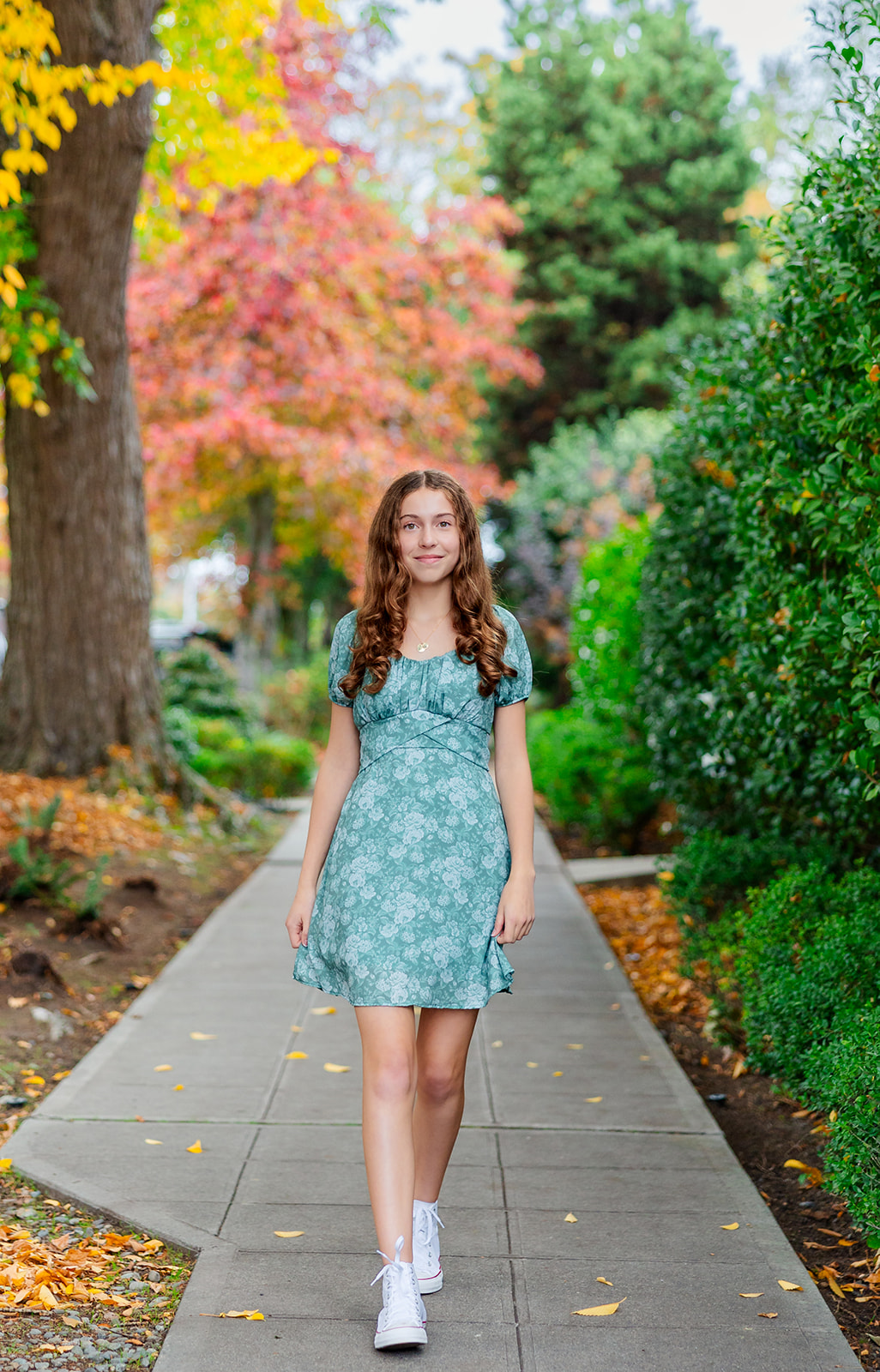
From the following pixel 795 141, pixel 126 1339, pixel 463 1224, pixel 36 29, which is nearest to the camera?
pixel 126 1339

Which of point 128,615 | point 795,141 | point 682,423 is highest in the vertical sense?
point 795,141

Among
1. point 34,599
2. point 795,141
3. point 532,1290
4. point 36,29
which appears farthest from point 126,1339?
point 34,599

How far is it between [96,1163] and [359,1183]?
770 mm

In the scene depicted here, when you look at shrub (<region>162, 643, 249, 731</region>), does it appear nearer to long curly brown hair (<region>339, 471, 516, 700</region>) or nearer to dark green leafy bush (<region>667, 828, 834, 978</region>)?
dark green leafy bush (<region>667, 828, 834, 978</region>)

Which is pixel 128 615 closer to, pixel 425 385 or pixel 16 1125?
pixel 16 1125

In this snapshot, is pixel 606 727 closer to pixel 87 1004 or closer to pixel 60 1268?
pixel 87 1004

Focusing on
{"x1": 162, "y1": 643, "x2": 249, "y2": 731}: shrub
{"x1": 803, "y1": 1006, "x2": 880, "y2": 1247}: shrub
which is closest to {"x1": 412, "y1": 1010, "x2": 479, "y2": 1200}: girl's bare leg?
{"x1": 803, "y1": 1006, "x2": 880, "y2": 1247}: shrub

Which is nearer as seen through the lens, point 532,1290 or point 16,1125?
point 532,1290

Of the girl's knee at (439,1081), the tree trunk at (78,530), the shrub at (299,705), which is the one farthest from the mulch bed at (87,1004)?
the shrub at (299,705)

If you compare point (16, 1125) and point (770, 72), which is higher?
point (770, 72)

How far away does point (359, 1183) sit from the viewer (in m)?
3.56

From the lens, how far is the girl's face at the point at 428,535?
2.99m

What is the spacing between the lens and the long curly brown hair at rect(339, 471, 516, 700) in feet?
9.68

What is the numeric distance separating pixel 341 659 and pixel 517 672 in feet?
1.42
